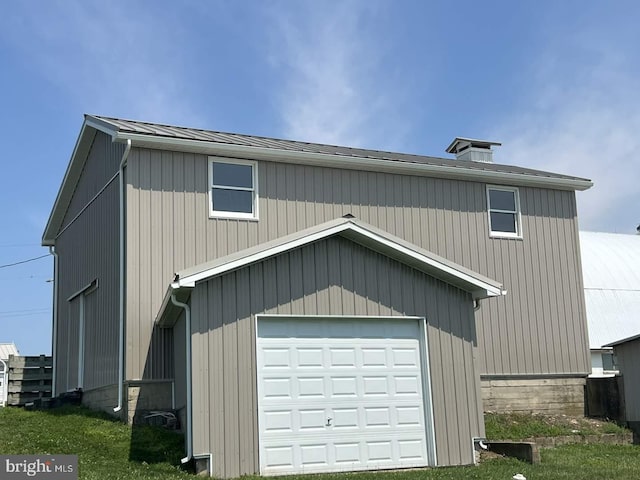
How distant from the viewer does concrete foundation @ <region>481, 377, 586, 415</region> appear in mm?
19328

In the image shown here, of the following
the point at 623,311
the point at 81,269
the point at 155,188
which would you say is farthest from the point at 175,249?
the point at 623,311

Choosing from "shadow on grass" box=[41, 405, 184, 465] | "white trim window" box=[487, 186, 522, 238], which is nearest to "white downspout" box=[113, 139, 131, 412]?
"shadow on grass" box=[41, 405, 184, 465]

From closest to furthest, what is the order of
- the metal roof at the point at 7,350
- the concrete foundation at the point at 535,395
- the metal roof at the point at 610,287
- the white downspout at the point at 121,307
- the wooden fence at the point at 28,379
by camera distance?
the white downspout at the point at 121,307 → the concrete foundation at the point at 535,395 → the wooden fence at the point at 28,379 → the metal roof at the point at 610,287 → the metal roof at the point at 7,350

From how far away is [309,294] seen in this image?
1428 cm

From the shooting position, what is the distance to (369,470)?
46.1ft

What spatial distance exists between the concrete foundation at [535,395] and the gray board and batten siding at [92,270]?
8.44m

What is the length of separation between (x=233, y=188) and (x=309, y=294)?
450 centimetres

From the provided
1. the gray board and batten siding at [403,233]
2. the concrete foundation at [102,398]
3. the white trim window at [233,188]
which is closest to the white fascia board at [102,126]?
the gray board and batten siding at [403,233]

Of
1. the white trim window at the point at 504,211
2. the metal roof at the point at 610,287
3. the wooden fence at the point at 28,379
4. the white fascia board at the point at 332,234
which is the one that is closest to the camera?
the white fascia board at the point at 332,234

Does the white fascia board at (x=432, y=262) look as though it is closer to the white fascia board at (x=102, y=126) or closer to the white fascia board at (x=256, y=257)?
the white fascia board at (x=256, y=257)

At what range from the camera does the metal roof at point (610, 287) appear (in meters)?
27.8

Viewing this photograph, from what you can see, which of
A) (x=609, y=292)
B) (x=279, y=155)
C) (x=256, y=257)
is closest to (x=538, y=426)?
(x=279, y=155)

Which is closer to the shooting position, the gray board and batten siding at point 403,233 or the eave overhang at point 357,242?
the eave overhang at point 357,242

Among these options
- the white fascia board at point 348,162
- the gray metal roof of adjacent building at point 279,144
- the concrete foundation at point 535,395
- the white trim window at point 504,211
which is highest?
the gray metal roof of adjacent building at point 279,144
